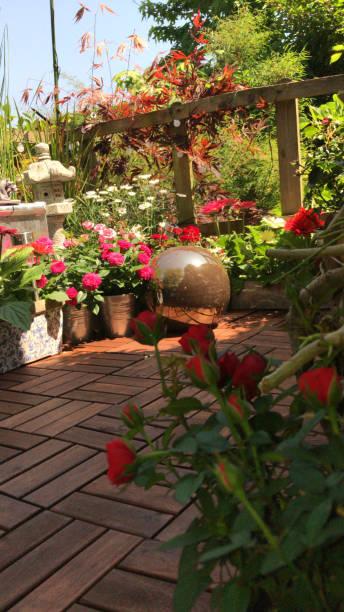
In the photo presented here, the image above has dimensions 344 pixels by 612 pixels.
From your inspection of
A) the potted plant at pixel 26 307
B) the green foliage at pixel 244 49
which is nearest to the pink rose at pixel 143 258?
the potted plant at pixel 26 307

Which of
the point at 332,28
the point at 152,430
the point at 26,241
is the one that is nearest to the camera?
the point at 152,430

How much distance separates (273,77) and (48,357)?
8372 millimetres

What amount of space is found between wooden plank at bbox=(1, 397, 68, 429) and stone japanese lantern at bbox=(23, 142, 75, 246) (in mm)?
1915

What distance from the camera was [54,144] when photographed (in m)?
5.17

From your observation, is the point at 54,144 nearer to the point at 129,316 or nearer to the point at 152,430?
the point at 129,316

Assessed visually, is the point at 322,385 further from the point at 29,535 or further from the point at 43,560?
the point at 29,535

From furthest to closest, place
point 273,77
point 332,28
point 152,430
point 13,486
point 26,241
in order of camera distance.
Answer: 1. point 332,28
2. point 273,77
3. point 26,241
4. point 152,430
5. point 13,486

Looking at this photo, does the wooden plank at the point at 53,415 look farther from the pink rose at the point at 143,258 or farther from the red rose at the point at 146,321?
the red rose at the point at 146,321

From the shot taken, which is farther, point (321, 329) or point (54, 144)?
point (54, 144)

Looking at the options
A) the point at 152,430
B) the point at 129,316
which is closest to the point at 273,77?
the point at 129,316

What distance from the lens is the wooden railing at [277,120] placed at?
405 cm

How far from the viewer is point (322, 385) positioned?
24.3 inches

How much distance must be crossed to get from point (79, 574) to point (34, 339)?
6.85ft

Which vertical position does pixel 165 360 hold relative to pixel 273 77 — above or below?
below
